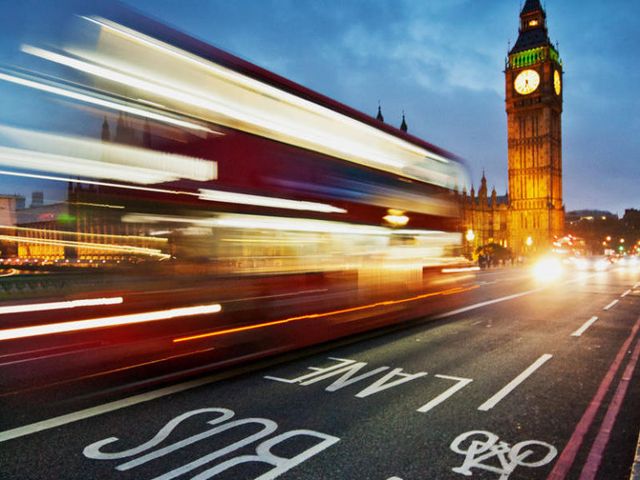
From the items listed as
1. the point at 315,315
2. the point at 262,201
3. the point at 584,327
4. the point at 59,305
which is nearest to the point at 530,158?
the point at 584,327

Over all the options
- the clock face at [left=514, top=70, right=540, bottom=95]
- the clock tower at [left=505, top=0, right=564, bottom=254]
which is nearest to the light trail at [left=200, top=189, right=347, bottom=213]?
the clock tower at [left=505, top=0, right=564, bottom=254]

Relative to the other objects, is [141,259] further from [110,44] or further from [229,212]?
[110,44]

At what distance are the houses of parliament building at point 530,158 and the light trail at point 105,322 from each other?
3684 inches

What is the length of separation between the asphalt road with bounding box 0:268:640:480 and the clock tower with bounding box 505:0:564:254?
3711 inches

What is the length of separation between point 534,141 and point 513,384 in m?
101

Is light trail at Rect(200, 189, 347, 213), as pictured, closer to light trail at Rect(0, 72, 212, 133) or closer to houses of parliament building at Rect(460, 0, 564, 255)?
light trail at Rect(0, 72, 212, 133)

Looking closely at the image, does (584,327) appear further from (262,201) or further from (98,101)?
(98,101)

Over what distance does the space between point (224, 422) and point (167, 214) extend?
93.7 inches

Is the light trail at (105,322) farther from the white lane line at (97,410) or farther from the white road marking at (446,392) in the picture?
the white road marking at (446,392)

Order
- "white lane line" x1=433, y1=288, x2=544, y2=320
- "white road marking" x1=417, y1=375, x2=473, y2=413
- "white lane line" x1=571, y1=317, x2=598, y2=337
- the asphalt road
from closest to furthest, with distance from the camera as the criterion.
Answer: the asphalt road → "white road marking" x1=417, y1=375, x2=473, y2=413 → "white lane line" x1=571, y1=317, x2=598, y2=337 → "white lane line" x1=433, y1=288, x2=544, y2=320

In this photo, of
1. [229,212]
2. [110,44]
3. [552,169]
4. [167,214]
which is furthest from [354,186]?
[552,169]

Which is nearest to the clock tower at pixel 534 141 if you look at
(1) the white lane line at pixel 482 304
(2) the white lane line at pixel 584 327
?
(1) the white lane line at pixel 482 304

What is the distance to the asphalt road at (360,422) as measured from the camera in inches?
173

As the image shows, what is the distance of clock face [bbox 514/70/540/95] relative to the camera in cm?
9638
